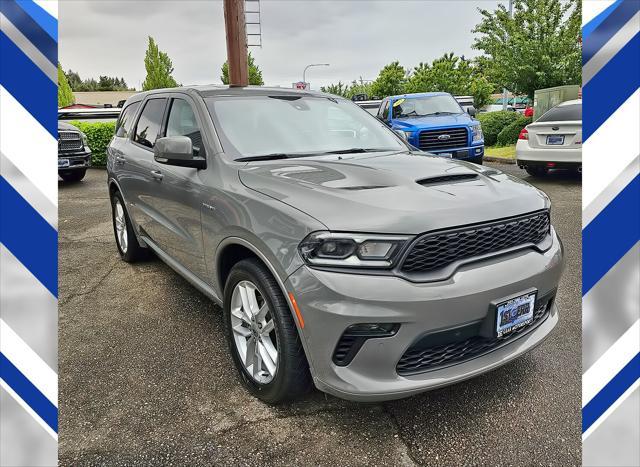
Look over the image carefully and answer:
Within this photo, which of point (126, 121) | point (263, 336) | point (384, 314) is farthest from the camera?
point (126, 121)

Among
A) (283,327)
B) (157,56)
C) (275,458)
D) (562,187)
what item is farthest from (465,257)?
(157,56)

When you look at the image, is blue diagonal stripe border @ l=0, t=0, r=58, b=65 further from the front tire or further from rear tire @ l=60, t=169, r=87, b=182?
rear tire @ l=60, t=169, r=87, b=182

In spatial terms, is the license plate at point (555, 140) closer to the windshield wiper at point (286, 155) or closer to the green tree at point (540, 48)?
the windshield wiper at point (286, 155)

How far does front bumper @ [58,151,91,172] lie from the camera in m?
10.8

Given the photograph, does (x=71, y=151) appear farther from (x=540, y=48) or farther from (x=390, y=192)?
(x=540, y=48)

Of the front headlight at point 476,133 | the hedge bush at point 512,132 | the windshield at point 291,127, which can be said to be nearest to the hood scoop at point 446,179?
the windshield at point 291,127

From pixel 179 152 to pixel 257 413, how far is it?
1.60 metres

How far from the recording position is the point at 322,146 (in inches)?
132

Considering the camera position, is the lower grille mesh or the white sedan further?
the white sedan

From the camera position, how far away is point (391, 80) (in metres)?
41.9

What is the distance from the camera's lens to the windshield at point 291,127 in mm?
3201

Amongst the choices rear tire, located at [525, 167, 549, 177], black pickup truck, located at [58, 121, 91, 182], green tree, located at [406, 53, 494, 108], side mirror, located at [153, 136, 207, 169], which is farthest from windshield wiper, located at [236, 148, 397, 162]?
green tree, located at [406, 53, 494, 108]

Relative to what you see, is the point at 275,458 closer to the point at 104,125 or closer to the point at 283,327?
the point at 283,327

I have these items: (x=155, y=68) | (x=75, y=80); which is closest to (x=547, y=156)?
(x=155, y=68)
